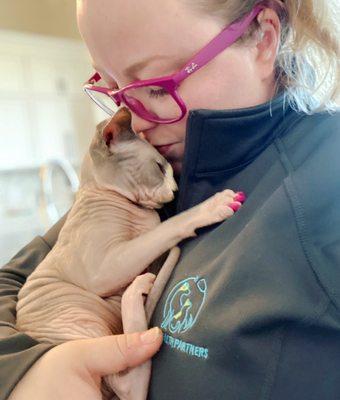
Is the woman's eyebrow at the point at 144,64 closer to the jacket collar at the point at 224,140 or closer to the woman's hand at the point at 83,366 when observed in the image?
the jacket collar at the point at 224,140

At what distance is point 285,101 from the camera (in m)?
0.71

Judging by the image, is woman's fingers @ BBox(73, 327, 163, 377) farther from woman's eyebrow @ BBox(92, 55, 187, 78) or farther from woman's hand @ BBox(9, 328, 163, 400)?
woman's eyebrow @ BBox(92, 55, 187, 78)

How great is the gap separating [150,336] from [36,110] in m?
3.82

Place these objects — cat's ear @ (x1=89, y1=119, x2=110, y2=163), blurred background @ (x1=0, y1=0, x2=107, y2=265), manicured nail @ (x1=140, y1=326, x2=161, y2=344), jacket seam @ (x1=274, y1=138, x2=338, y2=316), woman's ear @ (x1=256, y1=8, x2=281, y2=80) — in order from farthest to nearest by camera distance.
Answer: blurred background @ (x1=0, y1=0, x2=107, y2=265) < cat's ear @ (x1=89, y1=119, x2=110, y2=163) < woman's ear @ (x1=256, y1=8, x2=281, y2=80) < manicured nail @ (x1=140, y1=326, x2=161, y2=344) < jacket seam @ (x1=274, y1=138, x2=338, y2=316)

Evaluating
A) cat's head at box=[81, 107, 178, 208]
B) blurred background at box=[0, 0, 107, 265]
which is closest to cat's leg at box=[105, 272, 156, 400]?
cat's head at box=[81, 107, 178, 208]

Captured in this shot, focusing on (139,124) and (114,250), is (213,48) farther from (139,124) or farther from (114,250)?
(114,250)

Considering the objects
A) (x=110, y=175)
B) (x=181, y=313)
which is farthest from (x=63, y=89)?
(x=181, y=313)

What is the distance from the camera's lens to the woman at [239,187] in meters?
0.52

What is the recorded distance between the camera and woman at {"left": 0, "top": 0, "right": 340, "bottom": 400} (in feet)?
1.69

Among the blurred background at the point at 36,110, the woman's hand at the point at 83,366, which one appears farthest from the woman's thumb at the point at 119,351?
the blurred background at the point at 36,110

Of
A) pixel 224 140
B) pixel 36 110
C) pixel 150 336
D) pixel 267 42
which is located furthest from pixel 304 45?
pixel 36 110

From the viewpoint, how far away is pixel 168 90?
708 millimetres

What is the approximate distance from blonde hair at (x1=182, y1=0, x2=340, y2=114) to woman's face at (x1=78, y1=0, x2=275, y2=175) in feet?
0.07

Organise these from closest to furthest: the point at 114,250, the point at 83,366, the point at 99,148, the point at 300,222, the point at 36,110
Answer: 1. the point at 300,222
2. the point at 83,366
3. the point at 114,250
4. the point at 99,148
5. the point at 36,110
